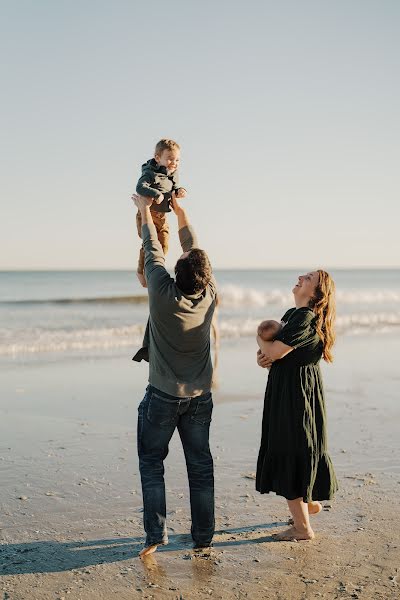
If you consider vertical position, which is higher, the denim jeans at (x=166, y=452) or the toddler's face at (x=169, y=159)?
the toddler's face at (x=169, y=159)

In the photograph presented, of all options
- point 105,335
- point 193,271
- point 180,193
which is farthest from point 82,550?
point 105,335

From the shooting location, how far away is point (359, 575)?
13.7 ft

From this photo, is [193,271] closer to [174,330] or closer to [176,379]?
[174,330]

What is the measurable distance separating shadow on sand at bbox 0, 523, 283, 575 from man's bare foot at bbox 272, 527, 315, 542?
0.06m

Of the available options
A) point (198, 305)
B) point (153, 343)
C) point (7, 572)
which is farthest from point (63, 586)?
point (198, 305)

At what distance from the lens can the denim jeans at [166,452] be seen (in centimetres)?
445

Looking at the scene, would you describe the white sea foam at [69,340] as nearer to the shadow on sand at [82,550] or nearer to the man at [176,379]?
the shadow on sand at [82,550]

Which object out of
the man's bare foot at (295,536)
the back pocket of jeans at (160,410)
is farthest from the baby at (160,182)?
the man's bare foot at (295,536)

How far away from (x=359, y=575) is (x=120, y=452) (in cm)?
298

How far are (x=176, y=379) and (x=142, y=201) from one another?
1087 millimetres

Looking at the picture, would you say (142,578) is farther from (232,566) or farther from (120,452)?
(120,452)

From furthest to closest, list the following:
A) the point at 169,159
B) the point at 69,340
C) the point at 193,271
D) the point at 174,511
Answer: the point at 69,340, the point at 174,511, the point at 169,159, the point at 193,271

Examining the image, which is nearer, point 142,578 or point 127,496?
point 142,578

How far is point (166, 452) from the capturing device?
455 cm
